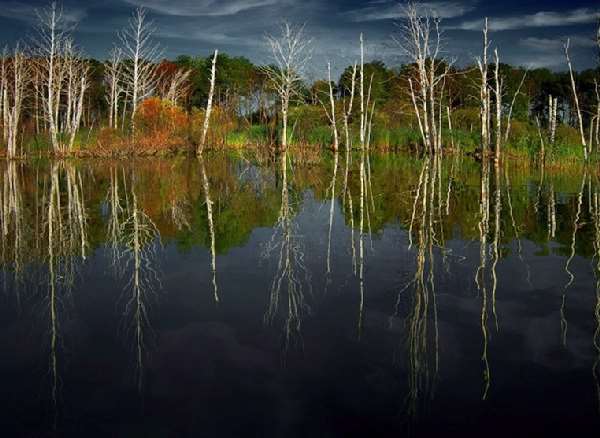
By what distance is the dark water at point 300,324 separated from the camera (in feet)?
10.2

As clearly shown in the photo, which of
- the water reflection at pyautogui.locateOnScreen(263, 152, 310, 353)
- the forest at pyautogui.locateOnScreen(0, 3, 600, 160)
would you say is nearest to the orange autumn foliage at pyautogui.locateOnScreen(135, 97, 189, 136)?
the forest at pyautogui.locateOnScreen(0, 3, 600, 160)

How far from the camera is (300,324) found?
455 centimetres

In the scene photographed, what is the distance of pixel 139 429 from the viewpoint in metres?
2.93

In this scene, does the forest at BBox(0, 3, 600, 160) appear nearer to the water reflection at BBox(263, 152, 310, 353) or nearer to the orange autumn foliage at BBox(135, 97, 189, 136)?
the orange autumn foliage at BBox(135, 97, 189, 136)

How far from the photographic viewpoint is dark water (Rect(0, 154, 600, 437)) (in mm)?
3105

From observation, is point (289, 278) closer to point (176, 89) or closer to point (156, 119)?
point (156, 119)

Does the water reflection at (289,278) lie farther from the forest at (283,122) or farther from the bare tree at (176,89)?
the bare tree at (176,89)

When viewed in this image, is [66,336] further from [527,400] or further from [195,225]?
[195,225]

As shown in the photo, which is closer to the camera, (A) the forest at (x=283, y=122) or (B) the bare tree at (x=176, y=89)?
(A) the forest at (x=283, y=122)

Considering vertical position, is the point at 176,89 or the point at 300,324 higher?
the point at 176,89

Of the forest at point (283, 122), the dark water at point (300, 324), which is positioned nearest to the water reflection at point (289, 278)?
the dark water at point (300, 324)

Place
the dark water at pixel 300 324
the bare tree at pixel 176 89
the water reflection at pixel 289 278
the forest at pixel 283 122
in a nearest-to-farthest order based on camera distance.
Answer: the dark water at pixel 300 324
the water reflection at pixel 289 278
the forest at pixel 283 122
the bare tree at pixel 176 89

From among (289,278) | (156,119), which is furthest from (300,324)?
(156,119)

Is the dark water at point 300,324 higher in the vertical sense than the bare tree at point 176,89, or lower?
lower
